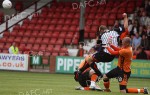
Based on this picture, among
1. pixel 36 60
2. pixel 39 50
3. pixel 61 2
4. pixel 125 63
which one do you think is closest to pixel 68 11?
pixel 61 2

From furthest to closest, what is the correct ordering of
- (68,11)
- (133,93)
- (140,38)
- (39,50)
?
(68,11) < (39,50) < (140,38) < (133,93)

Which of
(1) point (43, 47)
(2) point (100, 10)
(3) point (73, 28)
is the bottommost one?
(1) point (43, 47)

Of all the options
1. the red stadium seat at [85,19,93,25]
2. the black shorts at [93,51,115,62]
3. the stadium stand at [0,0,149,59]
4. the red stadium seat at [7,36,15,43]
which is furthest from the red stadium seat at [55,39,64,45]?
the black shorts at [93,51,115,62]

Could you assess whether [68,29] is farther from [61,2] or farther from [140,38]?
[140,38]

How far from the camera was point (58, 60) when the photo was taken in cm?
2947

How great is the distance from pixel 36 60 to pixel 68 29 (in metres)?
4.80

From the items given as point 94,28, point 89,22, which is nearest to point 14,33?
point 89,22

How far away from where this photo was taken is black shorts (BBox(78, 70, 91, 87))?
16.4m

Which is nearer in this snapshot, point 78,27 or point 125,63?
point 125,63

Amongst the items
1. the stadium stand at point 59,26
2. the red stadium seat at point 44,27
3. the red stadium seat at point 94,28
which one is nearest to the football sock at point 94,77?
the stadium stand at point 59,26

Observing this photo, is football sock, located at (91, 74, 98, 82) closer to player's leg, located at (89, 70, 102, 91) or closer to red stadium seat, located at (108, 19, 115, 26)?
player's leg, located at (89, 70, 102, 91)

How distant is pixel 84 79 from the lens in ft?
53.9

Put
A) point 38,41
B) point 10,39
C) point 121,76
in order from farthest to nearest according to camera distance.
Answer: point 10,39
point 38,41
point 121,76

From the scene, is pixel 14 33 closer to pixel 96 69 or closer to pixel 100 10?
pixel 100 10
